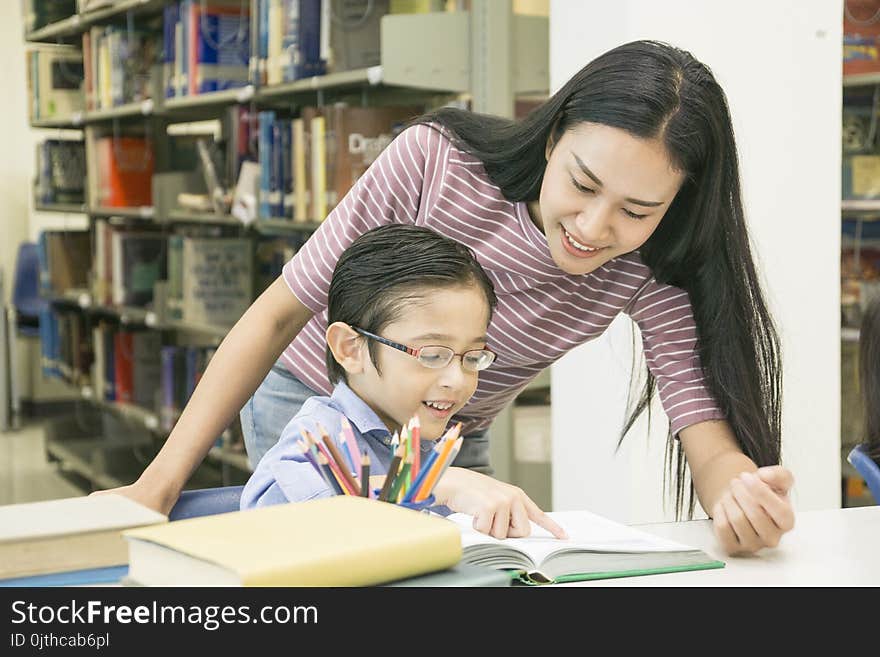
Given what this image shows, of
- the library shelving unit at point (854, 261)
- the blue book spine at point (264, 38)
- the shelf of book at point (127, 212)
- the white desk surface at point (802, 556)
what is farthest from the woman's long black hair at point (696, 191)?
the shelf of book at point (127, 212)

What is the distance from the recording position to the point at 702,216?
125 cm

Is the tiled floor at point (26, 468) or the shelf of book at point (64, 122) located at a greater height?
the shelf of book at point (64, 122)

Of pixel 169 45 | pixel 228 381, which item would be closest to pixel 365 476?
pixel 228 381

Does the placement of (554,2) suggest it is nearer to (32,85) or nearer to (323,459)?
(323,459)

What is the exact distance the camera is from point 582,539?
1.01 meters

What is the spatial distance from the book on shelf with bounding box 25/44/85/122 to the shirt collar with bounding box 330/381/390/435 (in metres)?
3.28

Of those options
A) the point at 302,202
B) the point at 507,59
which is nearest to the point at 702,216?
the point at 507,59

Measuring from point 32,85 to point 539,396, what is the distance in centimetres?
241

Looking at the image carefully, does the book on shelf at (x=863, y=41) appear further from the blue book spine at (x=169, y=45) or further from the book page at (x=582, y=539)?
the blue book spine at (x=169, y=45)

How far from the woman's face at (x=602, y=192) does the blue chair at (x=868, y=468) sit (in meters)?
0.49

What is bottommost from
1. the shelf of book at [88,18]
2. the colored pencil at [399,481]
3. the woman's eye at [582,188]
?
the colored pencil at [399,481]

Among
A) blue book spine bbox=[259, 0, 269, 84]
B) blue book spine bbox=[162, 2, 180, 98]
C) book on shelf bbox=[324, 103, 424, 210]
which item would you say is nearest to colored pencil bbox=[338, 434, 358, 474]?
book on shelf bbox=[324, 103, 424, 210]

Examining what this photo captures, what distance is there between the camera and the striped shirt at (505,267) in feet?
4.35

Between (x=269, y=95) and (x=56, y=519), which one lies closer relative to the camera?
(x=56, y=519)
